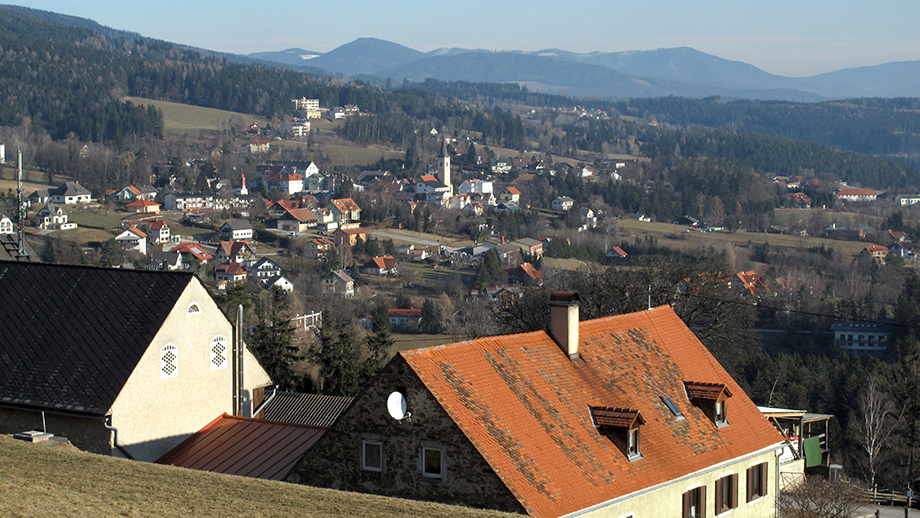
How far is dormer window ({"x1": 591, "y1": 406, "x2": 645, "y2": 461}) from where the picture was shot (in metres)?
15.6

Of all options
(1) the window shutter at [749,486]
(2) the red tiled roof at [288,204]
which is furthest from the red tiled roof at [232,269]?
(1) the window shutter at [749,486]

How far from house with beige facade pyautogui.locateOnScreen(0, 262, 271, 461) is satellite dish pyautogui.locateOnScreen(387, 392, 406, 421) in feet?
20.3

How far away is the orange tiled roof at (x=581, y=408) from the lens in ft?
46.5

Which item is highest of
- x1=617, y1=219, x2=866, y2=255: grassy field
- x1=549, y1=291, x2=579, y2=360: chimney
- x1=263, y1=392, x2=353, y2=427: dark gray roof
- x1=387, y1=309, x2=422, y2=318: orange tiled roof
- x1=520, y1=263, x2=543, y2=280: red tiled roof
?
x1=549, y1=291, x2=579, y2=360: chimney

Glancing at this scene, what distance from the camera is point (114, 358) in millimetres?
18219

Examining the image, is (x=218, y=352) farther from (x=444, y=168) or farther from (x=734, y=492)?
(x=444, y=168)

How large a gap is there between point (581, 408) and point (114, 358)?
881 cm

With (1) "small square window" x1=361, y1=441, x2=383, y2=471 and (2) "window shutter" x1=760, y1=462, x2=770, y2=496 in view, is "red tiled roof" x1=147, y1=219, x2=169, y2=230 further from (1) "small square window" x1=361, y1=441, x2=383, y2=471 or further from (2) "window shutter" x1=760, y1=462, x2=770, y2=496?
(1) "small square window" x1=361, y1=441, x2=383, y2=471

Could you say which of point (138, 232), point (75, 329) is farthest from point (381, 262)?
point (75, 329)

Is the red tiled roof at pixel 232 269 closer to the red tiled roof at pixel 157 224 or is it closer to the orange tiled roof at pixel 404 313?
the red tiled roof at pixel 157 224

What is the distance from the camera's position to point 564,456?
48.3 ft

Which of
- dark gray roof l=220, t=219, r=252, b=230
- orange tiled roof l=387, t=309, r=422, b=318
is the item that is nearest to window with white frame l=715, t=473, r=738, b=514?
orange tiled roof l=387, t=309, r=422, b=318

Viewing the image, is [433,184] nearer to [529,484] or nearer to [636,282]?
[636,282]

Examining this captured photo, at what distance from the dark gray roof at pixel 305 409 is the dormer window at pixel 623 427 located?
11436mm
